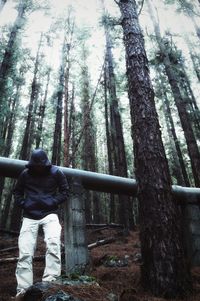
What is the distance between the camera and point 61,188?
4.09 metres

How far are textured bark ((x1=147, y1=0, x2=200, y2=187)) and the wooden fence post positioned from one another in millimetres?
8552

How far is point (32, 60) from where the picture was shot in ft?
70.3

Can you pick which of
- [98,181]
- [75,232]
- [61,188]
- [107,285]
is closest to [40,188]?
[61,188]

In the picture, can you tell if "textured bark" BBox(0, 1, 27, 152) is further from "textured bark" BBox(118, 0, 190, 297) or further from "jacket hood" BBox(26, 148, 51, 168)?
"textured bark" BBox(118, 0, 190, 297)

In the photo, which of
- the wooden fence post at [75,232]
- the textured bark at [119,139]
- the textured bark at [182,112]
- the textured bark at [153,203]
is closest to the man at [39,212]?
the wooden fence post at [75,232]

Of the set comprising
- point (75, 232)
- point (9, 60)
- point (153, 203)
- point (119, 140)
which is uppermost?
point (9, 60)

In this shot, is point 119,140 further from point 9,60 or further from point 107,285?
point 107,285

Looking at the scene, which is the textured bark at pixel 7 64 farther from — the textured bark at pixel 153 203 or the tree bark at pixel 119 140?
the textured bark at pixel 153 203

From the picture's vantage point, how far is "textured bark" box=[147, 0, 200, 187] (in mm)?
12117

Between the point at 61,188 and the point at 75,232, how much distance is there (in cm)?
72

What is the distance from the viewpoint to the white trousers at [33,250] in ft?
11.3

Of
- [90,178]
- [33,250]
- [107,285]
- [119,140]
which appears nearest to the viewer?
[107,285]

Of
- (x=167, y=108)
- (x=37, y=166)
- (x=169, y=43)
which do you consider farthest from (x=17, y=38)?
(x=37, y=166)

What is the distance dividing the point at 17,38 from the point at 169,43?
9.38 meters
